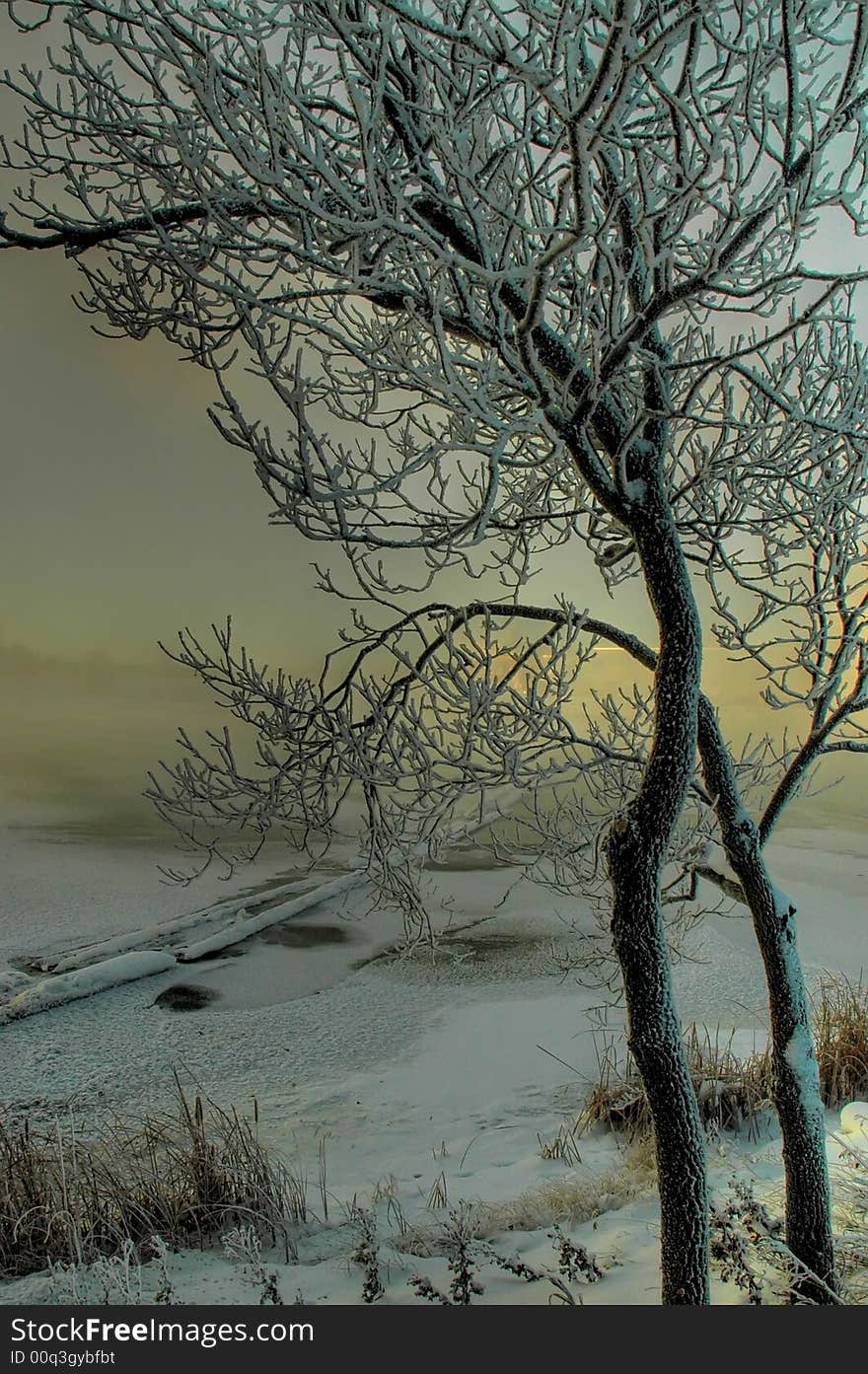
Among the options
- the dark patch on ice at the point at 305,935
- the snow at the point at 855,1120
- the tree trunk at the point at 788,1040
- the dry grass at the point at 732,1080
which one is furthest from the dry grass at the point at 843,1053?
the dark patch on ice at the point at 305,935

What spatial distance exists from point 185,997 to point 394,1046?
1051 millimetres

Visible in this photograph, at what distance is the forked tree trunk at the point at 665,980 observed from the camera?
6.19ft

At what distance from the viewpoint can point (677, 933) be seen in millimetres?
3328

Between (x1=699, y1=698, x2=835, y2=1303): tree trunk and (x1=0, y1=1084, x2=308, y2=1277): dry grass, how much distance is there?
54.8 inches

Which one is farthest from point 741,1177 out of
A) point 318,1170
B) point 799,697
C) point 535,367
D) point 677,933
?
point 535,367

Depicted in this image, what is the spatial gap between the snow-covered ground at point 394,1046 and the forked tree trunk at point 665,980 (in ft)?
1.95

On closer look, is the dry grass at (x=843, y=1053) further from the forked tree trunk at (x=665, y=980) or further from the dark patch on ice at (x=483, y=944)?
the forked tree trunk at (x=665, y=980)

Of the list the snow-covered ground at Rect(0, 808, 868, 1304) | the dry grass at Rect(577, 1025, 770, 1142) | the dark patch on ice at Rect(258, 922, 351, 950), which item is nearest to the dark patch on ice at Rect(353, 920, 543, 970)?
the snow-covered ground at Rect(0, 808, 868, 1304)

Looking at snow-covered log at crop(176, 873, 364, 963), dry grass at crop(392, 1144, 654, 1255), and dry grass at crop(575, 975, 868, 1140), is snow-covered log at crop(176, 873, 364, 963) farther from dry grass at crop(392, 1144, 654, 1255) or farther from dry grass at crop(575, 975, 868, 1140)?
dry grass at crop(392, 1144, 654, 1255)

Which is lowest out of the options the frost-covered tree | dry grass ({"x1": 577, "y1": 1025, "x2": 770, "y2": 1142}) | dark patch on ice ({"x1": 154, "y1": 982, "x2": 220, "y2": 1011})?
dry grass ({"x1": 577, "y1": 1025, "x2": 770, "y2": 1142})

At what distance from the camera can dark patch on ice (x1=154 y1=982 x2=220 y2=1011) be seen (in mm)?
4266

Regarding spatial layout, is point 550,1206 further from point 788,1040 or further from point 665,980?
point 665,980

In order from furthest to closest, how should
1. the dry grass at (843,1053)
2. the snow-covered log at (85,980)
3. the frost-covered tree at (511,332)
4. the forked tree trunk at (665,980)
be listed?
1. the snow-covered log at (85,980)
2. the dry grass at (843,1053)
3. the forked tree trunk at (665,980)
4. the frost-covered tree at (511,332)

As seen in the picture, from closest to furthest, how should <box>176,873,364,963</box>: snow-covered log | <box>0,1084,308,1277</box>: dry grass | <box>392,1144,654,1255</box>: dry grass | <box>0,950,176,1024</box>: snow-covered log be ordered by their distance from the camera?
<box>0,1084,308,1277</box>: dry grass < <box>392,1144,654,1255</box>: dry grass < <box>0,950,176,1024</box>: snow-covered log < <box>176,873,364,963</box>: snow-covered log
